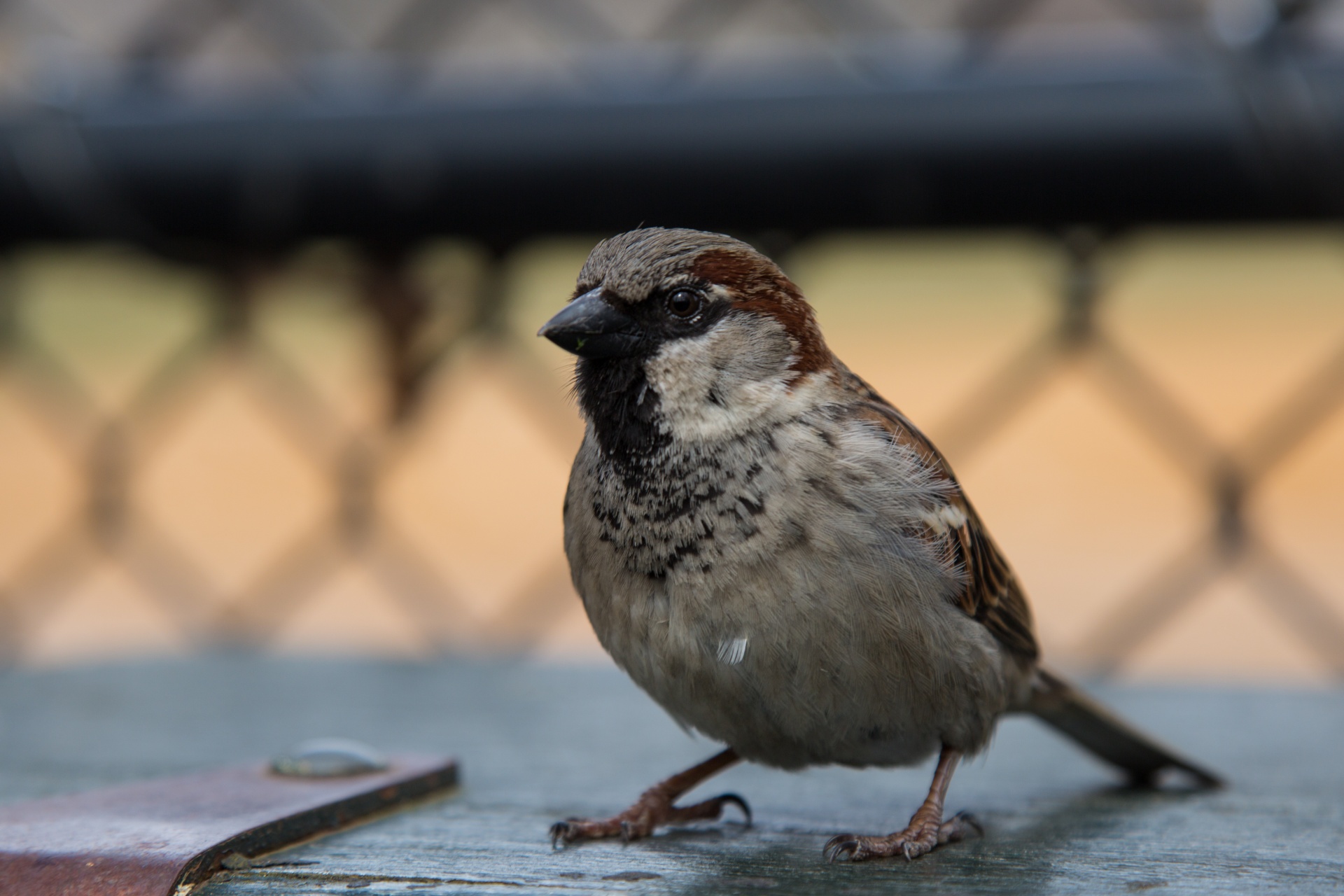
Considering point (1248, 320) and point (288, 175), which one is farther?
point (1248, 320)

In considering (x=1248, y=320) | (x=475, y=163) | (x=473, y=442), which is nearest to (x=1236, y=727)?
(x=475, y=163)

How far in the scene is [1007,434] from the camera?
331 inches

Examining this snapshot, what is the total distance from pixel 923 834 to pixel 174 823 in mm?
776

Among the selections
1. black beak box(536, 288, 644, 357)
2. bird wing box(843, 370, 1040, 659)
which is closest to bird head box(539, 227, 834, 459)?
black beak box(536, 288, 644, 357)

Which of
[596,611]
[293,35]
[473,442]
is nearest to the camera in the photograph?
[596,611]

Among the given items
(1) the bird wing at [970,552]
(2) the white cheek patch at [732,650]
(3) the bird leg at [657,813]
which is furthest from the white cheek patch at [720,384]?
(3) the bird leg at [657,813]

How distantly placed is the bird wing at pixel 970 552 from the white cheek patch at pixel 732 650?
281mm

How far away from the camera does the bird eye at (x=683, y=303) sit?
5.56ft

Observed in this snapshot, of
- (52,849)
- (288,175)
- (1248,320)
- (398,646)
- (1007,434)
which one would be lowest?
→ (52,849)

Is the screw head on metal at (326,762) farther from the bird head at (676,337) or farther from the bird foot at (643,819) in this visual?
the bird head at (676,337)

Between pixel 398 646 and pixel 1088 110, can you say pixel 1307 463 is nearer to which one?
pixel 398 646

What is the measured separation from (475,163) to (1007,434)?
240 inches

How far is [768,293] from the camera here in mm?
1745

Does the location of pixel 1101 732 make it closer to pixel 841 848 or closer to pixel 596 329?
pixel 841 848
